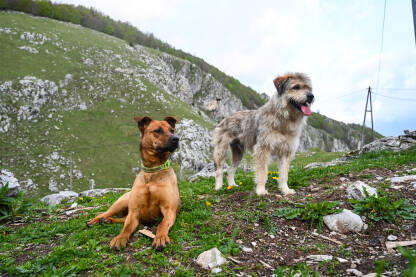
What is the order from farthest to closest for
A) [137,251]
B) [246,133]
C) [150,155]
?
[246,133], [150,155], [137,251]

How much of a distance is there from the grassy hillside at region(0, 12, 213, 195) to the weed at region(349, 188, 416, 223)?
39.9 meters

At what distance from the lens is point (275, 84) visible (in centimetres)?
622

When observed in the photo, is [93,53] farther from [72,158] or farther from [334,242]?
[334,242]

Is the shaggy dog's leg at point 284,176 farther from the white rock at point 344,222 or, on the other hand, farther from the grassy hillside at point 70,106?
the grassy hillside at point 70,106

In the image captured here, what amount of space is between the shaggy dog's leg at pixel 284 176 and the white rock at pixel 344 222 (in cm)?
181

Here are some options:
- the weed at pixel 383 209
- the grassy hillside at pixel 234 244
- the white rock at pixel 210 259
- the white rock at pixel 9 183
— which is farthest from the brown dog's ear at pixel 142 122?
the white rock at pixel 9 183

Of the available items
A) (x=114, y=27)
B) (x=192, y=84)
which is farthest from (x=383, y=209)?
(x=114, y=27)

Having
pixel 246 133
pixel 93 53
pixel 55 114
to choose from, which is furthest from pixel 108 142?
pixel 246 133

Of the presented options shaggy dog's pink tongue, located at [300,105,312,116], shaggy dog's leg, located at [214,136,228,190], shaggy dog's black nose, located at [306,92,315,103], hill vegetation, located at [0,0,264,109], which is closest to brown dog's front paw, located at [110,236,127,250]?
shaggy dog's leg, located at [214,136,228,190]

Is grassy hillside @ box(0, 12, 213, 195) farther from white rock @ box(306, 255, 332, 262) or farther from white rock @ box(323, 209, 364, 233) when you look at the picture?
white rock @ box(306, 255, 332, 262)

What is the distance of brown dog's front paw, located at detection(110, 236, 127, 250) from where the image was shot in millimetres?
3738

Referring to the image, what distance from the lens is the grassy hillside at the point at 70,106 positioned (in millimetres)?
38812

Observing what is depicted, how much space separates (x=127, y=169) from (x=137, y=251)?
41.2 m

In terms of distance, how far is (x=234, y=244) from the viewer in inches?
143
